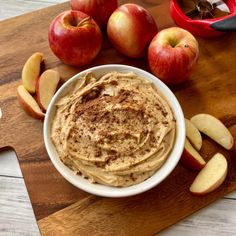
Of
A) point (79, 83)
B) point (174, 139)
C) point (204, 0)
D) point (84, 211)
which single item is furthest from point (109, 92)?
point (204, 0)

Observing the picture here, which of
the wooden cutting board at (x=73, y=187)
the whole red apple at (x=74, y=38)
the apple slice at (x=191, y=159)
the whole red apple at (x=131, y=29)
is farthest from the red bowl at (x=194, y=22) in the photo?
the apple slice at (x=191, y=159)

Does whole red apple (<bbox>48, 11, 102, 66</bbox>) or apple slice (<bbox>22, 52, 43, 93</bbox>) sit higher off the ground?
whole red apple (<bbox>48, 11, 102, 66</bbox>)

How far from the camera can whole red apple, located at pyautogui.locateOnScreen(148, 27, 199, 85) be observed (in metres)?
1.08

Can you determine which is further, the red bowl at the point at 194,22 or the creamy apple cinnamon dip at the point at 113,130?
the red bowl at the point at 194,22

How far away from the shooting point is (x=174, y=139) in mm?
982

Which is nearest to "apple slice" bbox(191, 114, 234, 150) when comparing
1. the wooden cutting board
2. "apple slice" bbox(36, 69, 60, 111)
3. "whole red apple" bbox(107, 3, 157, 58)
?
the wooden cutting board

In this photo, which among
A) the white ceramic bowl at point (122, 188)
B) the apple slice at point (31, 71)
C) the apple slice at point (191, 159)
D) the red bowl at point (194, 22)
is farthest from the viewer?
the red bowl at point (194, 22)

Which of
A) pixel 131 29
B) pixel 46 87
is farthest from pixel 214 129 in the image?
pixel 46 87

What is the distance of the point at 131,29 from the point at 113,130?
358mm

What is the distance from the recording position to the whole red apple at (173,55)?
108 cm

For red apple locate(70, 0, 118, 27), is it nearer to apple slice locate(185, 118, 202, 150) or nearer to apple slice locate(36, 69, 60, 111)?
apple slice locate(36, 69, 60, 111)

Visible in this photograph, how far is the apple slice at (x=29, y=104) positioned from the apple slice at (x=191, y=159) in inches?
16.4

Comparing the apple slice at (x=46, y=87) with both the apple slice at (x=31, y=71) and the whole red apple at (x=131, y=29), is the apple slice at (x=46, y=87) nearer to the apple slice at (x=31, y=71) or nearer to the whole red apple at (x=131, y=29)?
the apple slice at (x=31, y=71)

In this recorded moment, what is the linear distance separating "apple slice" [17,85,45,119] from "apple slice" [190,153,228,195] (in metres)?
0.47
